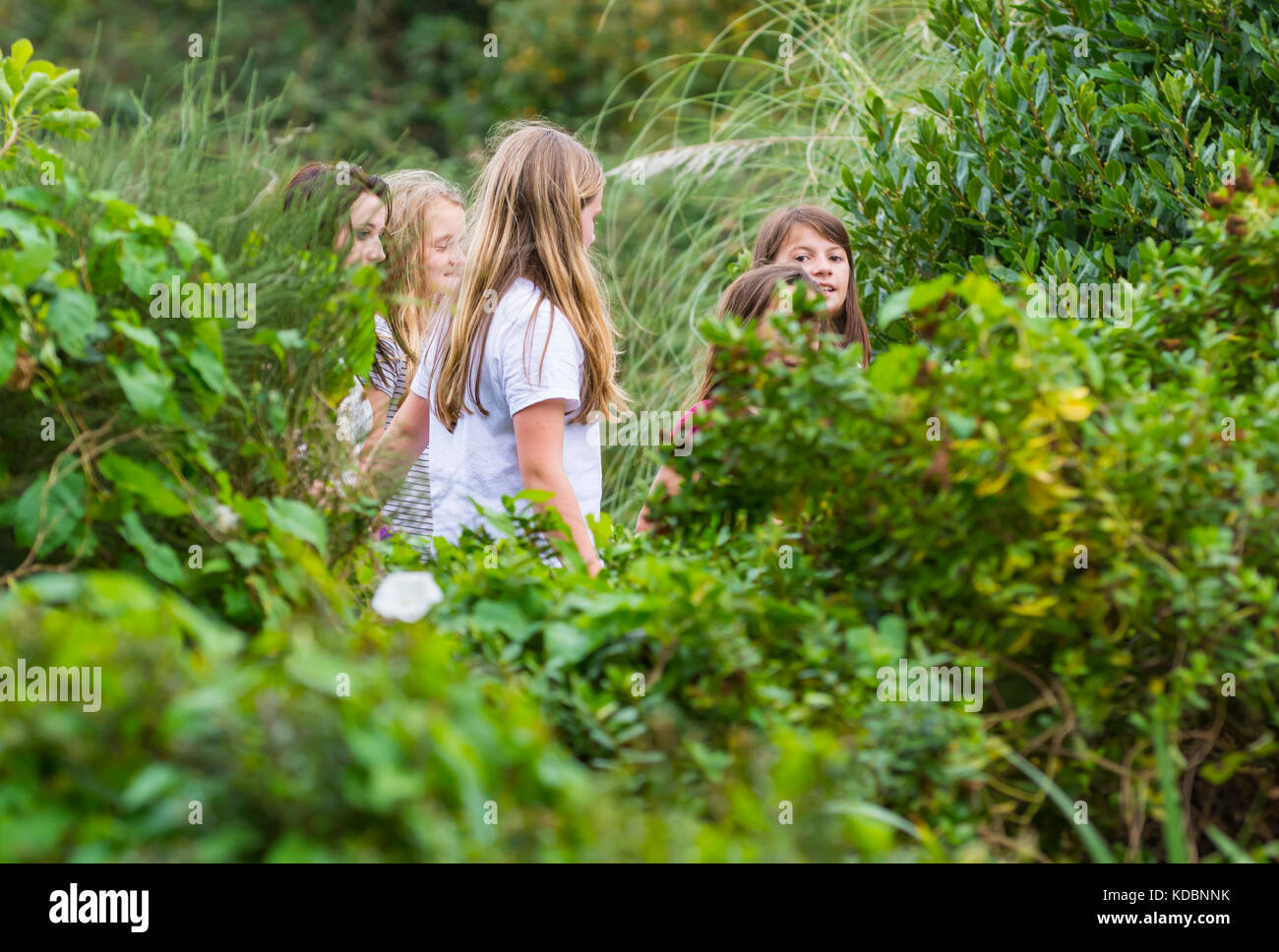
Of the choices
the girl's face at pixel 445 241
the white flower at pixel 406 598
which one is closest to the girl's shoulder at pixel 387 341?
the girl's face at pixel 445 241

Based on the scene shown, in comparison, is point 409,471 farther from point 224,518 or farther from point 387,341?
point 224,518

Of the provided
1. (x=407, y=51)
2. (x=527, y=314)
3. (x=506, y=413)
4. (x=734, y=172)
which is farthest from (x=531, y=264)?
(x=407, y=51)

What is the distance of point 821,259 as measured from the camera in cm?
419

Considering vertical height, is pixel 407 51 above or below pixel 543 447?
above

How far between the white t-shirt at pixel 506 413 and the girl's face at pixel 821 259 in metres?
1.21

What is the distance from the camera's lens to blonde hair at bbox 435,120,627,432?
3.18 meters

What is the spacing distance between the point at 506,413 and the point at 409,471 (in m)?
0.31

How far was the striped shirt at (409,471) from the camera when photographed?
2957 millimetres

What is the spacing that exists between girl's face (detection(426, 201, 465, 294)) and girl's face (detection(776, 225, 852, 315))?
3.65ft

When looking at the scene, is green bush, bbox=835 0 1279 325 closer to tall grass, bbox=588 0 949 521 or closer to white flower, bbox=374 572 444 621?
tall grass, bbox=588 0 949 521

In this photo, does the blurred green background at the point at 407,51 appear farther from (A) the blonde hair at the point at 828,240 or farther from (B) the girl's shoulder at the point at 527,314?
→ (B) the girl's shoulder at the point at 527,314

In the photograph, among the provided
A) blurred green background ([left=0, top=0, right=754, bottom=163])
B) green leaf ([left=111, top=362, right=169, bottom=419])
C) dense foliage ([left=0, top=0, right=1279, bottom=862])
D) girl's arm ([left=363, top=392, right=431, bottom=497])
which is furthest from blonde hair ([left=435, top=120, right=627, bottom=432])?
blurred green background ([left=0, top=0, right=754, bottom=163])

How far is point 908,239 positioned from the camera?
12.7 feet
